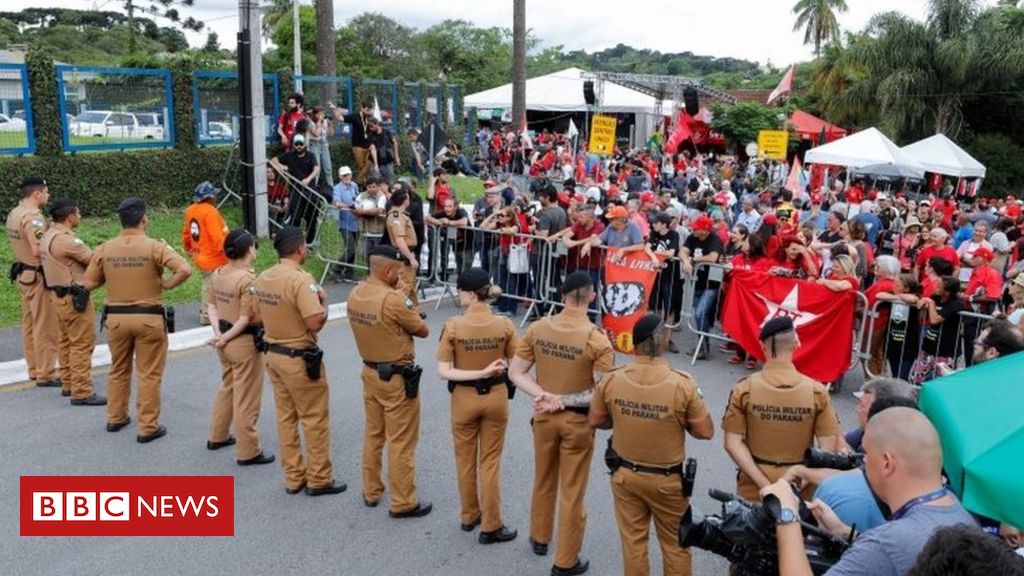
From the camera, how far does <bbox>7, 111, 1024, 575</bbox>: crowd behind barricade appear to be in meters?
4.02

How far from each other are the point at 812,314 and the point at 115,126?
12.1 m

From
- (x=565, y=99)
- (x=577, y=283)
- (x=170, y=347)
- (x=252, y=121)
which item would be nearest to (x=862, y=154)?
(x=252, y=121)

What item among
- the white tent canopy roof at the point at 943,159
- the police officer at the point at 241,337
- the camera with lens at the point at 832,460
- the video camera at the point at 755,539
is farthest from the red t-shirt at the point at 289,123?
the white tent canopy roof at the point at 943,159

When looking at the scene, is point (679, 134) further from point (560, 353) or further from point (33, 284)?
point (560, 353)

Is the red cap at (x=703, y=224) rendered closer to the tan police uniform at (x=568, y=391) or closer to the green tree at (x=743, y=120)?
the tan police uniform at (x=568, y=391)

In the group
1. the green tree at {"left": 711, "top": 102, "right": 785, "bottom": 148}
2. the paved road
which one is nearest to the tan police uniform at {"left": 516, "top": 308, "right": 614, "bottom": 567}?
the paved road

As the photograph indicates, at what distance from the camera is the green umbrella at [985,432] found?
2684mm

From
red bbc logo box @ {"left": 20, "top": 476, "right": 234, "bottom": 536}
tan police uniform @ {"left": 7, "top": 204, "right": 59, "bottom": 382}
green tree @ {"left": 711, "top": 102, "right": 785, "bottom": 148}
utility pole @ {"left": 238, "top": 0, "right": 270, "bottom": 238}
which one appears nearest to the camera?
red bbc logo box @ {"left": 20, "top": 476, "right": 234, "bottom": 536}

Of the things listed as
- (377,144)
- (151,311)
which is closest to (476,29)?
(377,144)

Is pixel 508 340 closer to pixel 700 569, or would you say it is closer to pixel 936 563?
pixel 700 569

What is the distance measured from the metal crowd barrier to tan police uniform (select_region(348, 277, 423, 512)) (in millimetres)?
5269

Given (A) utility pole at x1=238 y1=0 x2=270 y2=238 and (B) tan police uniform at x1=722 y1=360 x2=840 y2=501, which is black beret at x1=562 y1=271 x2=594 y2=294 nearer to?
(B) tan police uniform at x1=722 y1=360 x2=840 y2=501

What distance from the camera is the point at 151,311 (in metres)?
6.63

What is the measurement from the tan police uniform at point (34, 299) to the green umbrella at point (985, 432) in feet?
24.2
